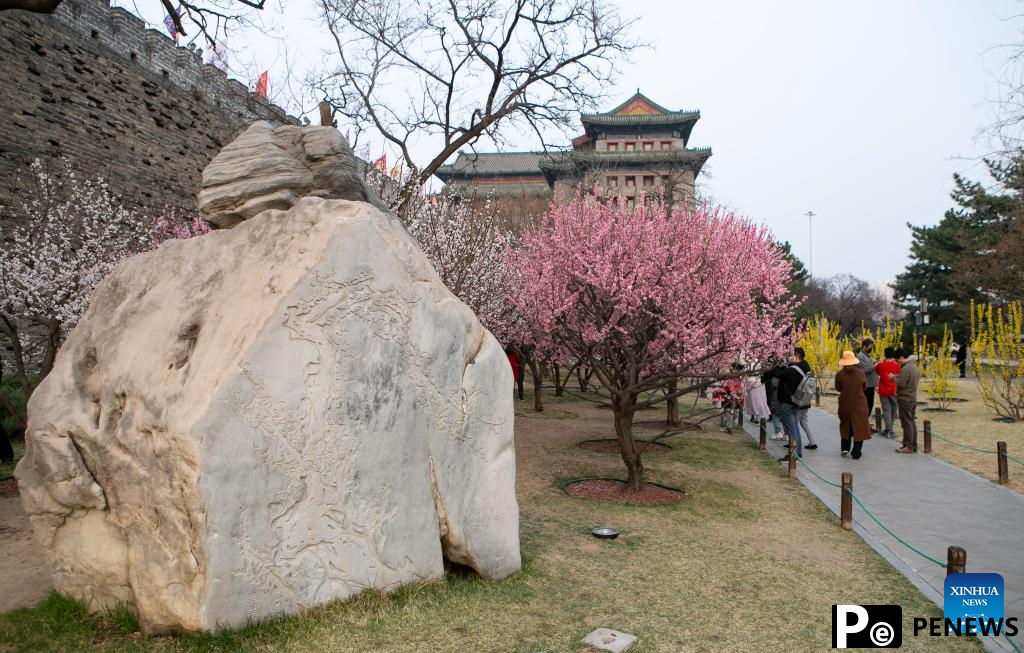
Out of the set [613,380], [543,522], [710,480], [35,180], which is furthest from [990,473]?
[35,180]

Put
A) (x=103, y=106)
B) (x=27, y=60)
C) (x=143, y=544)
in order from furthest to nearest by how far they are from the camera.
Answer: (x=103, y=106), (x=27, y=60), (x=143, y=544)

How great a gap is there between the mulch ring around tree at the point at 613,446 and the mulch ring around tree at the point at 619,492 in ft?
8.36

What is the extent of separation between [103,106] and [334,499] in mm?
13408

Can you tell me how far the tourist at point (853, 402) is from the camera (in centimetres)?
1053

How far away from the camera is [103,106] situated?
14.0 meters

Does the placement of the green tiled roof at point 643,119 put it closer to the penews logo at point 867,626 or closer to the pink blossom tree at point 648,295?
the pink blossom tree at point 648,295

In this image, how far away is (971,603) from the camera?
4.83 m

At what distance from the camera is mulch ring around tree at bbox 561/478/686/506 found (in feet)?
25.9

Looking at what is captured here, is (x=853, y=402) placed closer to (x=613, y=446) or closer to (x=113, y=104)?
(x=613, y=446)

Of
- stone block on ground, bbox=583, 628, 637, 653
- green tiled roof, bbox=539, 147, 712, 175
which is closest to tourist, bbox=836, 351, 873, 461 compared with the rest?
stone block on ground, bbox=583, 628, 637, 653

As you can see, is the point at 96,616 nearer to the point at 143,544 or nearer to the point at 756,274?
the point at 143,544

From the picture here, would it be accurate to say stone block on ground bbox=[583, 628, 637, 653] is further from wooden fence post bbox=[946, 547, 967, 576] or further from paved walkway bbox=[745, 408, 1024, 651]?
wooden fence post bbox=[946, 547, 967, 576]

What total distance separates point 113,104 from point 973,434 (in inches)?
728

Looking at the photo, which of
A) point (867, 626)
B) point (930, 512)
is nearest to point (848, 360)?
point (930, 512)
